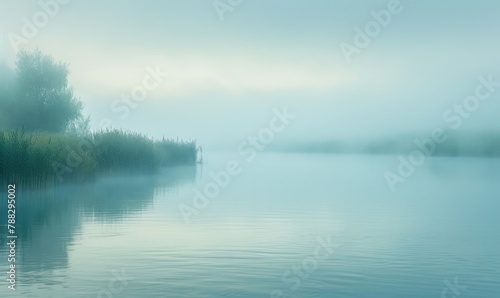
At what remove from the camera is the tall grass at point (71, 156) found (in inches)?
946

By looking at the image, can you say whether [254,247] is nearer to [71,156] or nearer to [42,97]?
[71,156]

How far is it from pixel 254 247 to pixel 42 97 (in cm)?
4198

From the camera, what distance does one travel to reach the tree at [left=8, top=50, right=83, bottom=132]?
51844 mm

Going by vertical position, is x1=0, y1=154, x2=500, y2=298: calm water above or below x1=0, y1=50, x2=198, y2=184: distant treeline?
below

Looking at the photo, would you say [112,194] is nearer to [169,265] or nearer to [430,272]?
[169,265]

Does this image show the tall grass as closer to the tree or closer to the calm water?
the calm water

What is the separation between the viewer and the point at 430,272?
12.5m

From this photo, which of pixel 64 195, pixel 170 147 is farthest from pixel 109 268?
pixel 170 147

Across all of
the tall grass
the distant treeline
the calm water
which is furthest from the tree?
the calm water

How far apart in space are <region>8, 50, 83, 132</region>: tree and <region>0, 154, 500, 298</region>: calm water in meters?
25.3

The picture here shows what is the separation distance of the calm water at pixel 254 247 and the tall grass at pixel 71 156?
0.94 meters

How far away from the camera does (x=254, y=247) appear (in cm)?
1491

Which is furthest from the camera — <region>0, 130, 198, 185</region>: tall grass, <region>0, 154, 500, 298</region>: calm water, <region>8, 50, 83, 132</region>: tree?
<region>8, 50, 83, 132</region>: tree

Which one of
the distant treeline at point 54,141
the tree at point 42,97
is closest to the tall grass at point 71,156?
the distant treeline at point 54,141
